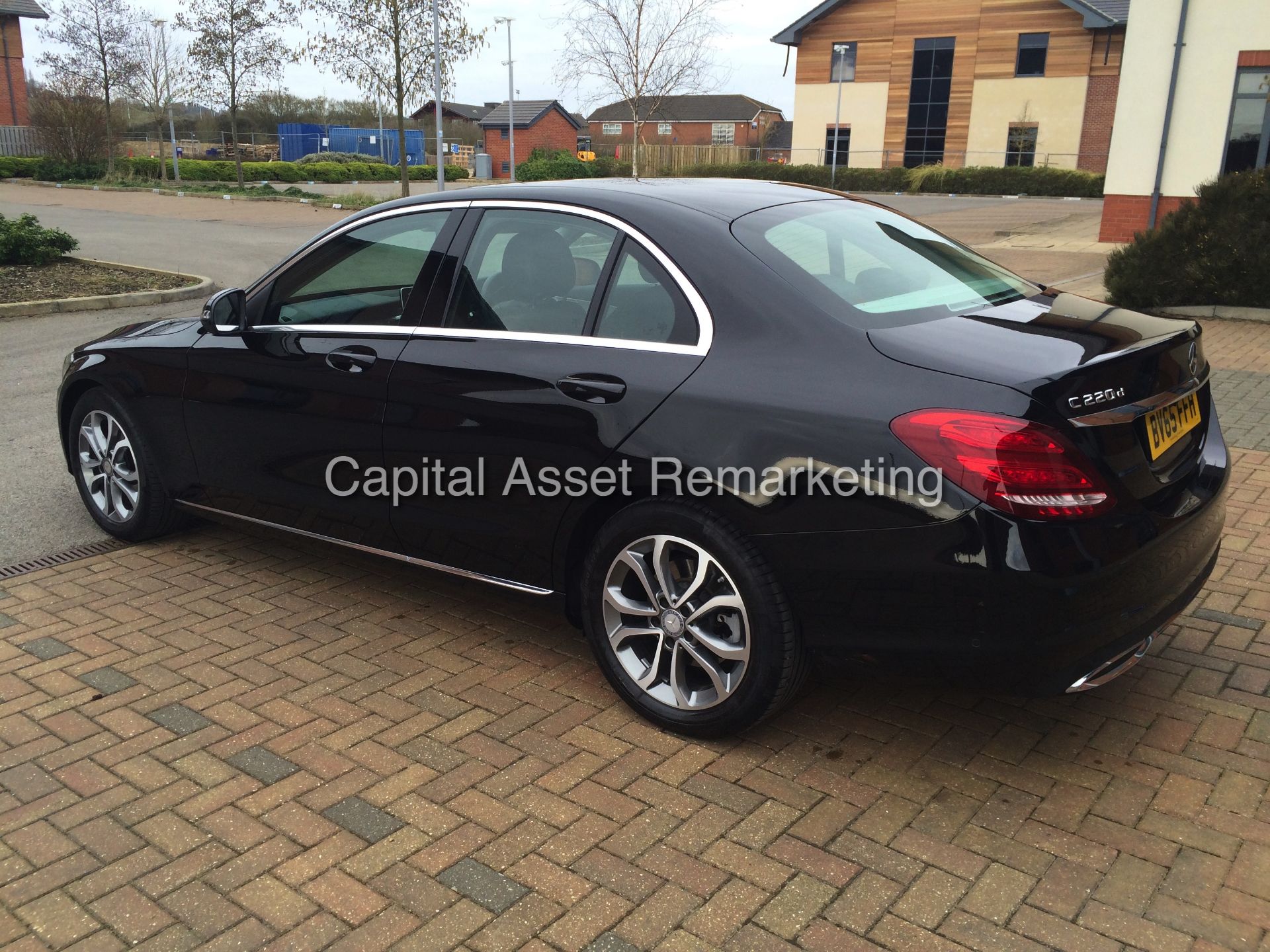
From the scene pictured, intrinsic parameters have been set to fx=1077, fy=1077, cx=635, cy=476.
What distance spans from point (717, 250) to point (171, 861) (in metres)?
2.32

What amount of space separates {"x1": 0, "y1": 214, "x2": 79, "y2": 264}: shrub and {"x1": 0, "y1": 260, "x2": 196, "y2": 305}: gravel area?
0.10 m

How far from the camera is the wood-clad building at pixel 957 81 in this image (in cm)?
4634

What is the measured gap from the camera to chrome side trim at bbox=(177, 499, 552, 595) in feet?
12.3

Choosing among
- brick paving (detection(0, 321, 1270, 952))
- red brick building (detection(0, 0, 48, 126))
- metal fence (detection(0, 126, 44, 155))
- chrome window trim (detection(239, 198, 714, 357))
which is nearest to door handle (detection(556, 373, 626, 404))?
chrome window trim (detection(239, 198, 714, 357))

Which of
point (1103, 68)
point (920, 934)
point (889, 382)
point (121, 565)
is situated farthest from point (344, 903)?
point (1103, 68)

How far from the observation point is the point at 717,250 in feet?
11.0

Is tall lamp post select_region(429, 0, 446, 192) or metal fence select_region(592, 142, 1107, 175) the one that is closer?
tall lamp post select_region(429, 0, 446, 192)

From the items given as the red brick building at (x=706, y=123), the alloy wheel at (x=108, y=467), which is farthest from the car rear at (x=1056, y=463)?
the red brick building at (x=706, y=123)

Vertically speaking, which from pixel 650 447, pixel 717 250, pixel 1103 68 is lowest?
pixel 650 447

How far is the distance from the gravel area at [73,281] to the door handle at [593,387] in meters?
10.9

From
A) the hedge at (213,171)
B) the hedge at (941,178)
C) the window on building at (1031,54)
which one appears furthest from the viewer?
the window on building at (1031,54)

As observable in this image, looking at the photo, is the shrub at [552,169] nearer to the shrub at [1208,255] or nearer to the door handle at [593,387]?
the shrub at [1208,255]

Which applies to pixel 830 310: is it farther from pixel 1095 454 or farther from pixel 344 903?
pixel 344 903

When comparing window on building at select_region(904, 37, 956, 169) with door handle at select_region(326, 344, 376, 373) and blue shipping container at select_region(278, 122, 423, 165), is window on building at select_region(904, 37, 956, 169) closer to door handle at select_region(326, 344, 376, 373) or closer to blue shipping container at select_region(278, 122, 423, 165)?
blue shipping container at select_region(278, 122, 423, 165)
